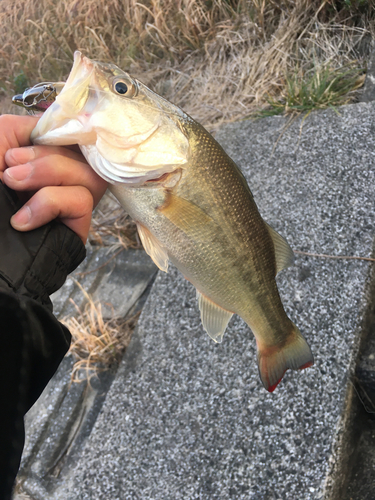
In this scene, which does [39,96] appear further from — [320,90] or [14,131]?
[320,90]

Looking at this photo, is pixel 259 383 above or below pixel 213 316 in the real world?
below

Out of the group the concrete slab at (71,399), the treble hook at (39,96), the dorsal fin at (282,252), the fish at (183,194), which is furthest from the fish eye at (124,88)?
the concrete slab at (71,399)

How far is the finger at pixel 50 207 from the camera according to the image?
1051mm

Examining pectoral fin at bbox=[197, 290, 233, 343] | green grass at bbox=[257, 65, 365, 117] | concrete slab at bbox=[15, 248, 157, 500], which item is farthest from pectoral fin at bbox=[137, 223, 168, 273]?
green grass at bbox=[257, 65, 365, 117]

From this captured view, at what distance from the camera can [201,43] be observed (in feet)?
13.3

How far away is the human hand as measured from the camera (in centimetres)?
104

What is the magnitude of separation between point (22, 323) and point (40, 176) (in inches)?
15.4

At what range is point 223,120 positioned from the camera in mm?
3291

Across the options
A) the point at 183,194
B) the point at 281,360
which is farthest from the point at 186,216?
the point at 281,360

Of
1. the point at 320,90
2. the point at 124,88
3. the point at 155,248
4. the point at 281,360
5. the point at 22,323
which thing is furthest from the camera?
the point at 320,90

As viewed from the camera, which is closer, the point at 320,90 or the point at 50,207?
the point at 50,207

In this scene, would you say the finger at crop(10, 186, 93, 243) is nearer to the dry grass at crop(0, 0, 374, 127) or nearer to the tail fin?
the tail fin

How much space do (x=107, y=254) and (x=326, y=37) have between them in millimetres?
2527

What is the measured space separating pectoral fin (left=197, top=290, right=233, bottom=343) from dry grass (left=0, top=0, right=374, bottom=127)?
2142mm
